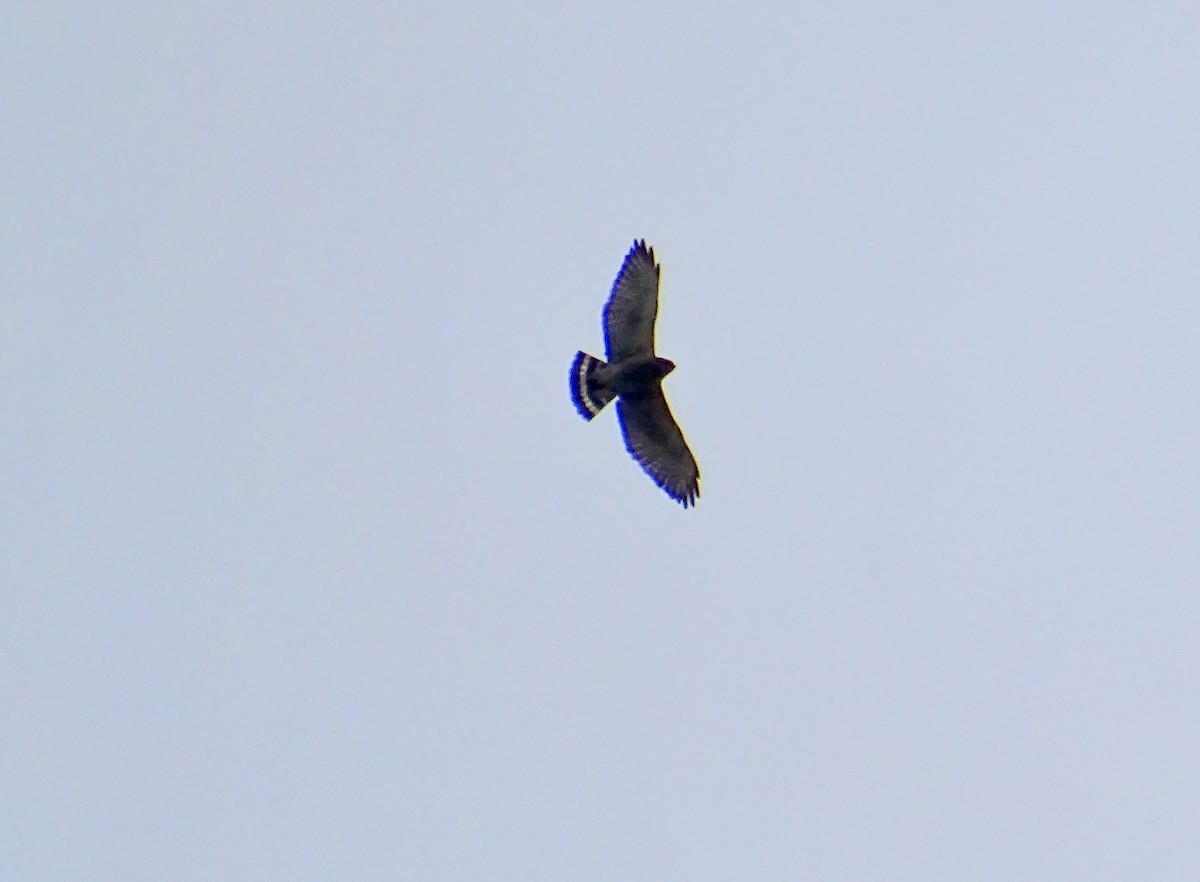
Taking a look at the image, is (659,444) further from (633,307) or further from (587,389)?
(633,307)

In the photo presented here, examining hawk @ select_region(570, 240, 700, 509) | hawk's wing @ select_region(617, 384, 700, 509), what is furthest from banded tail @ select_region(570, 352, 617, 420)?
hawk's wing @ select_region(617, 384, 700, 509)

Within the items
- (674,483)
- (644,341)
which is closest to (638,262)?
(644,341)

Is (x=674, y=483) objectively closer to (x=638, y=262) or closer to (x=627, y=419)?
(x=627, y=419)


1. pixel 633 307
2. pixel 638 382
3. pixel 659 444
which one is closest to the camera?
pixel 633 307

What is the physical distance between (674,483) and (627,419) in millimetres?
1057

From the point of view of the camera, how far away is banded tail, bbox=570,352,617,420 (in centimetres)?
2427

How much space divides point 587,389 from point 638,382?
24.1 inches

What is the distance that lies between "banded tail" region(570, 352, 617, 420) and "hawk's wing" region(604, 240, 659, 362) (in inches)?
15.0

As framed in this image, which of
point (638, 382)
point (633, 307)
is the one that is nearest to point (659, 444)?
point (638, 382)

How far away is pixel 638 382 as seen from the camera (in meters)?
24.2

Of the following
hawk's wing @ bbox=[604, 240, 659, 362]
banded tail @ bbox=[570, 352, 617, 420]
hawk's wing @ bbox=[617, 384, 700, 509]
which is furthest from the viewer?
hawk's wing @ bbox=[617, 384, 700, 509]

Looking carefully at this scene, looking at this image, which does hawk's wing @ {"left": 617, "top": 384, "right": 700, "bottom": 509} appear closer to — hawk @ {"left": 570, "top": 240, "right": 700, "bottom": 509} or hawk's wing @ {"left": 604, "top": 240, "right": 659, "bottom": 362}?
hawk @ {"left": 570, "top": 240, "right": 700, "bottom": 509}

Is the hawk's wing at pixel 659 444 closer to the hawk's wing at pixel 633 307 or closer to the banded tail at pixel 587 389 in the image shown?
the banded tail at pixel 587 389

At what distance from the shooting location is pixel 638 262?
77.7ft
